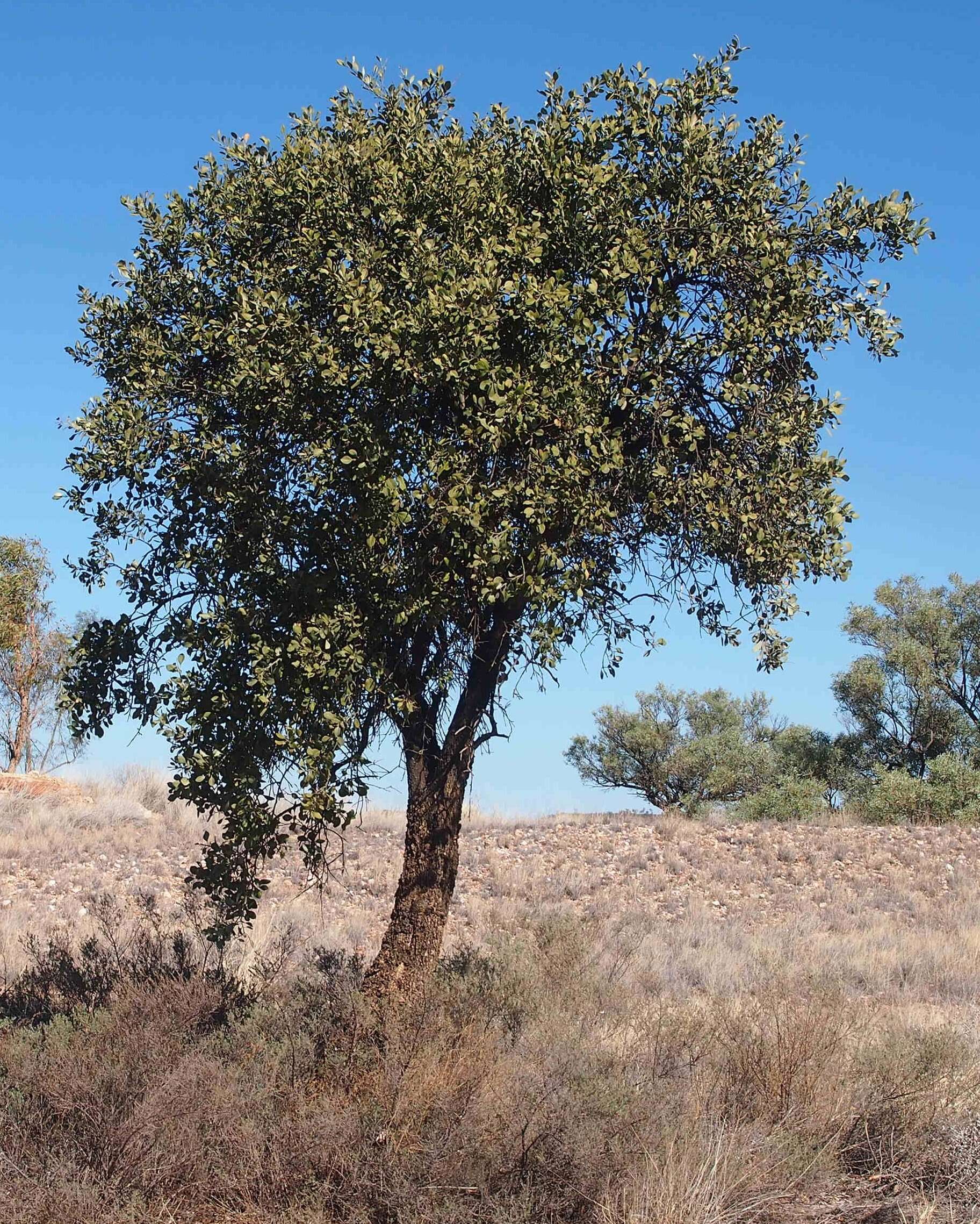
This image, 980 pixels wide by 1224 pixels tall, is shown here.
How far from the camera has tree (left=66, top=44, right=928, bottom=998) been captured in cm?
962

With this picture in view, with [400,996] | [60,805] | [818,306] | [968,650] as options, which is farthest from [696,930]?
[968,650]

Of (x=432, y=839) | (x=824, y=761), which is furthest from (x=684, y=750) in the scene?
(x=432, y=839)

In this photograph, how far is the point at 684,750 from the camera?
43969 millimetres

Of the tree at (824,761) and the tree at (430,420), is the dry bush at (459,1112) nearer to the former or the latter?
the tree at (430,420)

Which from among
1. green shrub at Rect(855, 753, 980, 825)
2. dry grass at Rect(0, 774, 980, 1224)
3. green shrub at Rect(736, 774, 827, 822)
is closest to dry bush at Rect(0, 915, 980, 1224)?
dry grass at Rect(0, 774, 980, 1224)

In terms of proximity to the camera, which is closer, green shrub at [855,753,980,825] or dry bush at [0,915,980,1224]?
dry bush at [0,915,980,1224]

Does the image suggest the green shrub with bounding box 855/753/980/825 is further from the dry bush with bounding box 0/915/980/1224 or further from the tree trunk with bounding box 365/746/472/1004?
the tree trunk with bounding box 365/746/472/1004

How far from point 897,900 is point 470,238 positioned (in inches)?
756

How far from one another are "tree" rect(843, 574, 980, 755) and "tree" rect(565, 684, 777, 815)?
6.31 meters

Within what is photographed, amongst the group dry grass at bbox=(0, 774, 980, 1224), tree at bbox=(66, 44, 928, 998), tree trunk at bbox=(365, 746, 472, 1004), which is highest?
tree at bbox=(66, 44, 928, 998)

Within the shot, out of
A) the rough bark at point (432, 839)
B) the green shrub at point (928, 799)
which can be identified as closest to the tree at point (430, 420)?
the rough bark at point (432, 839)

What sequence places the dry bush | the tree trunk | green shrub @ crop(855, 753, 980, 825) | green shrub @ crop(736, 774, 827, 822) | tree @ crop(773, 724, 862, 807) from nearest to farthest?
the dry bush, the tree trunk, green shrub @ crop(855, 753, 980, 825), green shrub @ crop(736, 774, 827, 822), tree @ crop(773, 724, 862, 807)

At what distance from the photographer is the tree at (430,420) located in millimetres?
9617

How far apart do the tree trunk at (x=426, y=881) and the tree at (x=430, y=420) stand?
1.3 inches
